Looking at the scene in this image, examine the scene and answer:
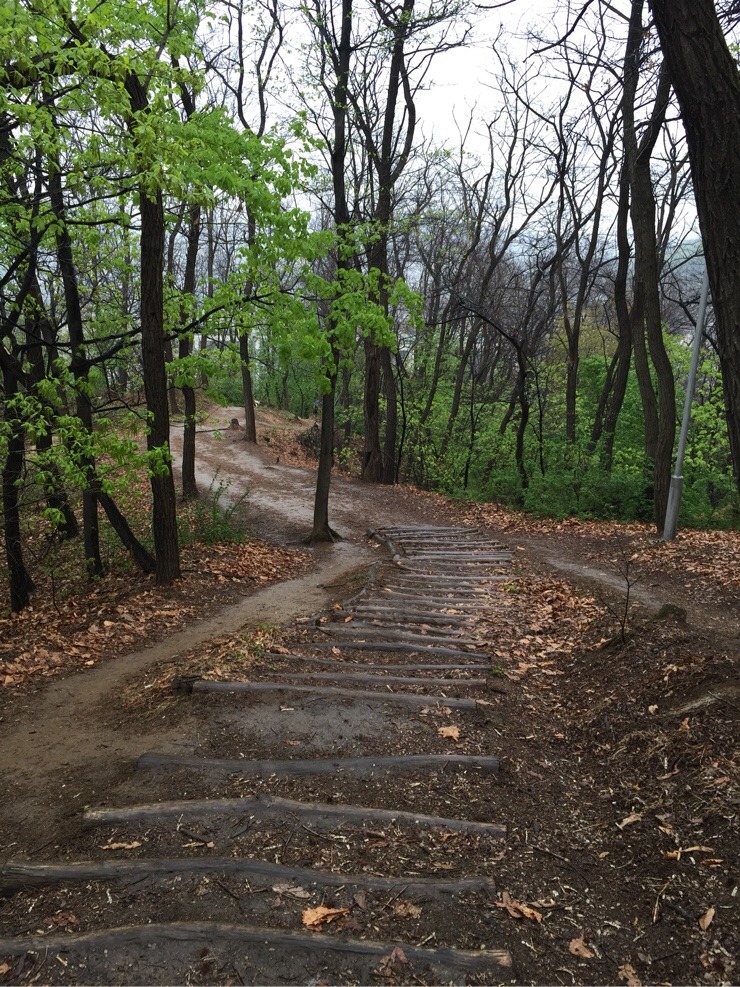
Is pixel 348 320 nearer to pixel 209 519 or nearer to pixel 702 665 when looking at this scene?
pixel 209 519

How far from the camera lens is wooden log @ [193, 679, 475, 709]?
506 centimetres

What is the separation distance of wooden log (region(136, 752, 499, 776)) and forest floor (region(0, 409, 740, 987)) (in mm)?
103

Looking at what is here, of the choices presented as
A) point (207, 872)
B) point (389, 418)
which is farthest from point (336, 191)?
point (207, 872)

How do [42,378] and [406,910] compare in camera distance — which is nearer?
[406,910]

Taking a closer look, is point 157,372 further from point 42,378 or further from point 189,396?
point 189,396

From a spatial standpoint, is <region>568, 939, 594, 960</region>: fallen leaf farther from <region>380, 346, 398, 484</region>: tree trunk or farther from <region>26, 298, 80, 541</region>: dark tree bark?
<region>380, 346, 398, 484</region>: tree trunk

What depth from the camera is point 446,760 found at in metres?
4.21

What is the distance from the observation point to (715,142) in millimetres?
3436

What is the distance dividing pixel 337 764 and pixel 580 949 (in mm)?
1776

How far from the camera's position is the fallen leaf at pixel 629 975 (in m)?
2.62

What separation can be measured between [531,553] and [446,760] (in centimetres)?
790

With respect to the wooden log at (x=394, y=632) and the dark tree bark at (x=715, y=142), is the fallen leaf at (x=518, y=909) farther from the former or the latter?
the wooden log at (x=394, y=632)

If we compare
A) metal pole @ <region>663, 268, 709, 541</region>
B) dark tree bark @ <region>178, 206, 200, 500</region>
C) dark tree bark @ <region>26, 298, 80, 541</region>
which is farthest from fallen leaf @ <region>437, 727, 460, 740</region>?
metal pole @ <region>663, 268, 709, 541</region>

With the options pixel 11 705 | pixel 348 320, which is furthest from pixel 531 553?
pixel 11 705
